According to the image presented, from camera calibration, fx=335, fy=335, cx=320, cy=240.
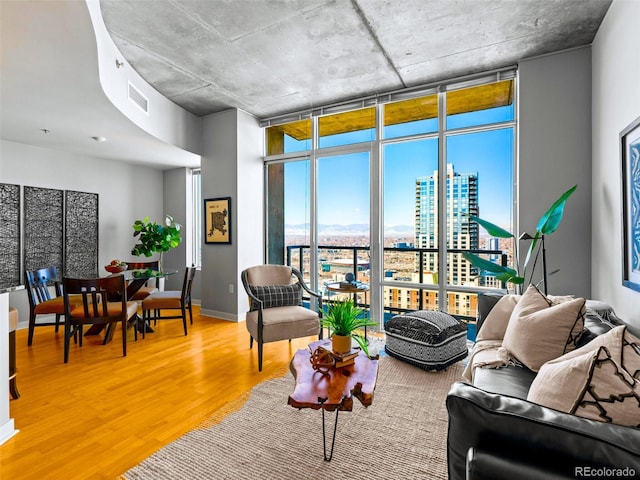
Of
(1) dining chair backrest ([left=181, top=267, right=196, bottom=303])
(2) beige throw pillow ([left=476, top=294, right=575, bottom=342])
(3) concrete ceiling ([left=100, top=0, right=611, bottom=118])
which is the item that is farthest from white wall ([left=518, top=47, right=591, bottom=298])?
(1) dining chair backrest ([left=181, top=267, right=196, bottom=303])

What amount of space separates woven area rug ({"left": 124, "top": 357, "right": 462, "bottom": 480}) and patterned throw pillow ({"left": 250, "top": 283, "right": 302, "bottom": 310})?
44.1 inches

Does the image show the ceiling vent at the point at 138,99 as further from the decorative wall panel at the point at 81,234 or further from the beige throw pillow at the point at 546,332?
the beige throw pillow at the point at 546,332

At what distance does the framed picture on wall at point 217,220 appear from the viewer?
15.8ft

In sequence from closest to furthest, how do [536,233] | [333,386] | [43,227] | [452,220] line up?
[333,386] → [536,233] → [452,220] → [43,227]

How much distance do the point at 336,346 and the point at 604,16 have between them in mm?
3303

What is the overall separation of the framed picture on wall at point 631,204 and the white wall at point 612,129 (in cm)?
9

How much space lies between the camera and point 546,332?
6.12ft

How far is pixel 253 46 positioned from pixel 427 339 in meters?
3.13

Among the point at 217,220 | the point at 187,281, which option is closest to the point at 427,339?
the point at 187,281

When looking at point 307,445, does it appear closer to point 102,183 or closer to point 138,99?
point 138,99

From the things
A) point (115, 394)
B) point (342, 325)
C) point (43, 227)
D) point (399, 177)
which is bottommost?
point (115, 394)

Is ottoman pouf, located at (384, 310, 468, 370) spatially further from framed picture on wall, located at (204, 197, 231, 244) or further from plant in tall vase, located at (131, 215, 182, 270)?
plant in tall vase, located at (131, 215, 182, 270)

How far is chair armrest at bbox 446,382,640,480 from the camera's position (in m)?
0.85

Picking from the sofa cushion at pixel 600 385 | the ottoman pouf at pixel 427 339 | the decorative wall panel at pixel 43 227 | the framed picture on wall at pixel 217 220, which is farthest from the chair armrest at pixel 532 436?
the decorative wall panel at pixel 43 227
